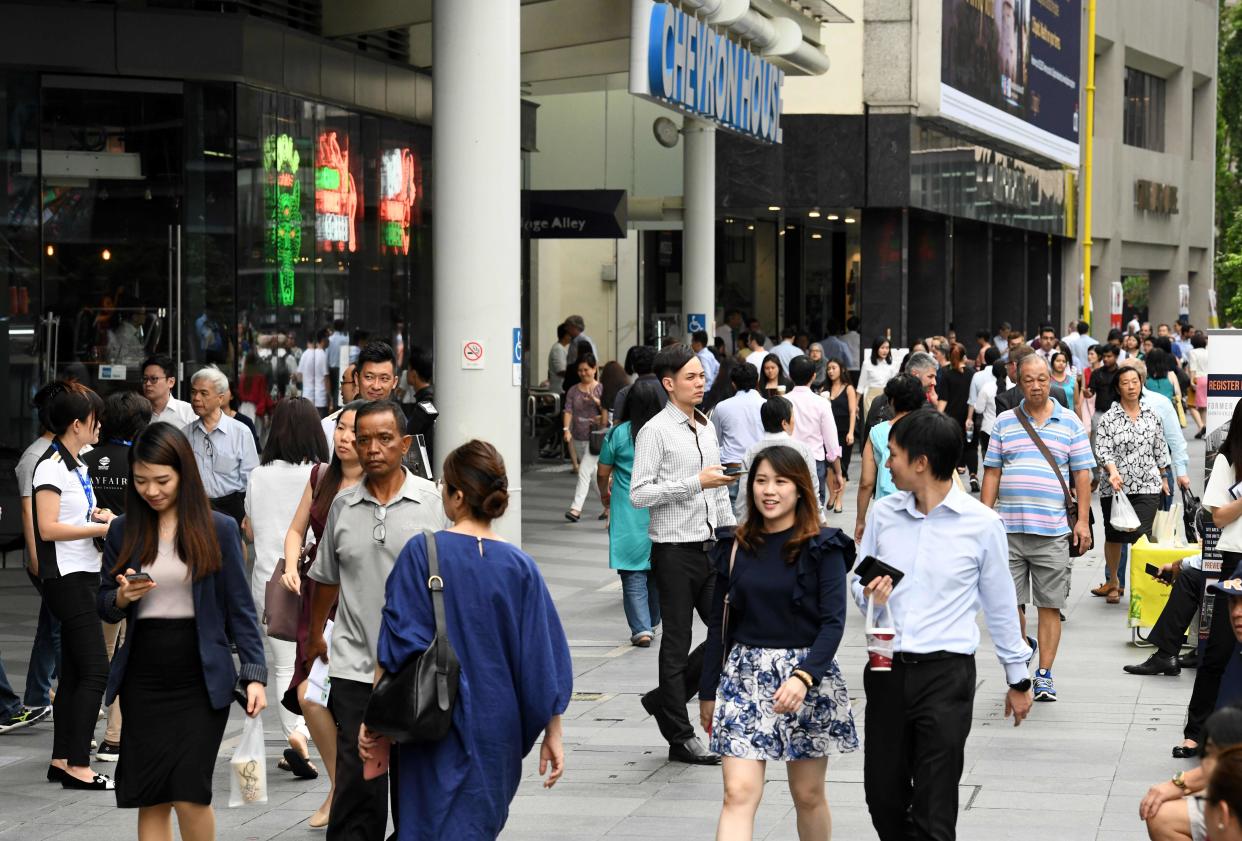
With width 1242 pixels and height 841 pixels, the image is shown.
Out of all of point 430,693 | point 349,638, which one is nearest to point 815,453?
point 349,638

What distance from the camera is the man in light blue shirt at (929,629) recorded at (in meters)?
6.03

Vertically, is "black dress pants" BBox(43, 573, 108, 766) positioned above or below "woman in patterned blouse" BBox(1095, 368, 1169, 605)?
below

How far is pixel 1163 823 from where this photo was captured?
5281 millimetres

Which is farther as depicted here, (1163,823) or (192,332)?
(192,332)

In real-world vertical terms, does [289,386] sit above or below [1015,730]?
above

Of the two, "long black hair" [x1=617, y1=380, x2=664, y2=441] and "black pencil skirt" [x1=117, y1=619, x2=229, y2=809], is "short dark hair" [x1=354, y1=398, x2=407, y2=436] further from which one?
"long black hair" [x1=617, y1=380, x2=664, y2=441]

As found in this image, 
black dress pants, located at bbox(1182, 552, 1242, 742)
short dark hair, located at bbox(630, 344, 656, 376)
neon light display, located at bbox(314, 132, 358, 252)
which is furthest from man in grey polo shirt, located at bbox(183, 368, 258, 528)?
neon light display, located at bbox(314, 132, 358, 252)

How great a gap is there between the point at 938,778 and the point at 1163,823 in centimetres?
89

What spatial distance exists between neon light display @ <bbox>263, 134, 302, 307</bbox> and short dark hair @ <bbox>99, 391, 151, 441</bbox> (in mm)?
8264

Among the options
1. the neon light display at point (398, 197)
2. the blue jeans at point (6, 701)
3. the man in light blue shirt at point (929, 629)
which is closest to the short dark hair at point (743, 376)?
the blue jeans at point (6, 701)

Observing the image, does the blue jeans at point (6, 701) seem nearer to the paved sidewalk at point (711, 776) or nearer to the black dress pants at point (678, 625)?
the paved sidewalk at point (711, 776)

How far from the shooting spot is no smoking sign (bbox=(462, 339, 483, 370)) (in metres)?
14.2

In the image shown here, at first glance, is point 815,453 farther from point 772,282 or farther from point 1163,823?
→ point 772,282

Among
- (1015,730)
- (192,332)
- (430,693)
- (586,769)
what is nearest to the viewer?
(430,693)
